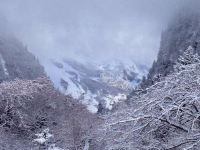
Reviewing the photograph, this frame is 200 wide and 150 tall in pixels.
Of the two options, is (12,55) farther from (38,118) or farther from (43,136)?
(43,136)

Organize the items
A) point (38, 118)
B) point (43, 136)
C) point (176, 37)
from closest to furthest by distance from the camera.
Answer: point (43, 136), point (38, 118), point (176, 37)

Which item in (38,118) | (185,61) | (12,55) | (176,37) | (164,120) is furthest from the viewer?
(12,55)

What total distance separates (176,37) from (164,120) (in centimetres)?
9677

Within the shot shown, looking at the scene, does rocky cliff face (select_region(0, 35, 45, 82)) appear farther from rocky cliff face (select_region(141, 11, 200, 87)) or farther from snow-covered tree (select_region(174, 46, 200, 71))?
snow-covered tree (select_region(174, 46, 200, 71))

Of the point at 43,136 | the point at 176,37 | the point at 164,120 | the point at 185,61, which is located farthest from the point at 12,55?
the point at 164,120

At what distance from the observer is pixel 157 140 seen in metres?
7.61

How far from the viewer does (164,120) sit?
24.3 feet

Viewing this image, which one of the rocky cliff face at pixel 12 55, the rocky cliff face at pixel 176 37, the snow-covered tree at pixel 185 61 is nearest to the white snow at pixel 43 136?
the snow-covered tree at pixel 185 61

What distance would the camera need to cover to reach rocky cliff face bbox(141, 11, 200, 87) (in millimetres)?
90225

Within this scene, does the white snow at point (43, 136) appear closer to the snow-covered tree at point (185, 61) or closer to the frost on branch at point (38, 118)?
the frost on branch at point (38, 118)

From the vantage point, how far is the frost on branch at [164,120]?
7266mm

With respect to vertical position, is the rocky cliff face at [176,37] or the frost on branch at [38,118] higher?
the rocky cliff face at [176,37]

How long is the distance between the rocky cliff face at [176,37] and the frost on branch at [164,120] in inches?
3050

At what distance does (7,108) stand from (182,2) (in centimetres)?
10036
